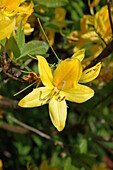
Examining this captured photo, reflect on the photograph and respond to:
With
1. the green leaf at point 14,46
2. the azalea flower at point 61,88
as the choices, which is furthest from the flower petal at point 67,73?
the green leaf at point 14,46

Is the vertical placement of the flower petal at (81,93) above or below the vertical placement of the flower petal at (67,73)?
below

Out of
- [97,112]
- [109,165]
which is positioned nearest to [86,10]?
[97,112]

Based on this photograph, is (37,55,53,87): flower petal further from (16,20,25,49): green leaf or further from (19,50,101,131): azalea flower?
(16,20,25,49): green leaf

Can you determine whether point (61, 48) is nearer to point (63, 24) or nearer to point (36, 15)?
point (63, 24)

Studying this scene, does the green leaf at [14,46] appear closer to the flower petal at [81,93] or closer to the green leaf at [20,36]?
the green leaf at [20,36]

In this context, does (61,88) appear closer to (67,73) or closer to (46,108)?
(67,73)

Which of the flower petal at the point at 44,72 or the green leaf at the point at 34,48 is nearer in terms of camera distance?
the flower petal at the point at 44,72

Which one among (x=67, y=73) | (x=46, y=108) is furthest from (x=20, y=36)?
(x=46, y=108)

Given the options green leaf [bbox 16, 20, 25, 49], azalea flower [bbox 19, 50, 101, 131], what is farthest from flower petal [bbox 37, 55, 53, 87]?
green leaf [bbox 16, 20, 25, 49]
